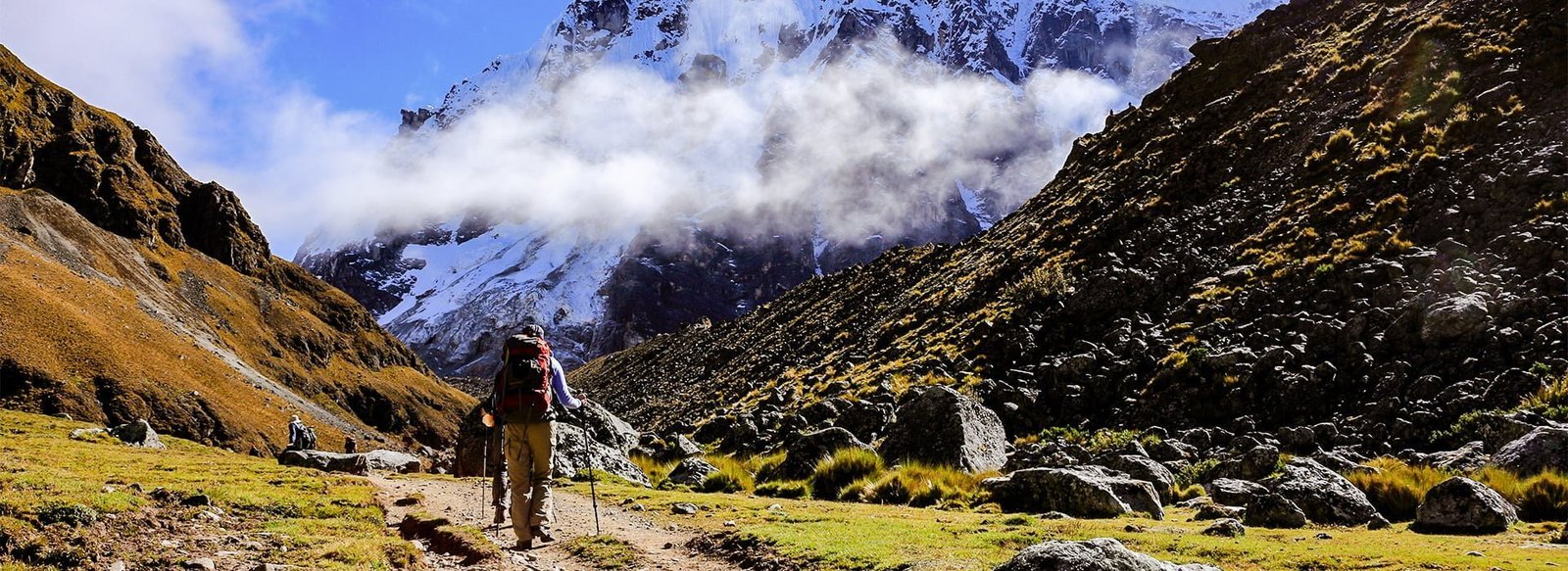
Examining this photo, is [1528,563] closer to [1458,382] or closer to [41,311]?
[1458,382]

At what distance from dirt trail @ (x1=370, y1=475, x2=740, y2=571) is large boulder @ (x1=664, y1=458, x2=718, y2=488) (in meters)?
2.87

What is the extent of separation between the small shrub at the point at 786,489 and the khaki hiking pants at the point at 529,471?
18.7 feet

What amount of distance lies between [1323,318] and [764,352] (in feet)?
112

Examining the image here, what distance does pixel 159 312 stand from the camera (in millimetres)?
77812

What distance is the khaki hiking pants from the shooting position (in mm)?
10109

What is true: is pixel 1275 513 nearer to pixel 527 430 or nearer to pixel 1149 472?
pixel 1149 472

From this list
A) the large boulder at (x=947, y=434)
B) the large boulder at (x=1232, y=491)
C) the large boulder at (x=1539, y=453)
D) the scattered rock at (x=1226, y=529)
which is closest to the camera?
the scattered rock at (x=1226, y=529)

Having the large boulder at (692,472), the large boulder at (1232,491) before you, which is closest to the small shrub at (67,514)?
the large boulder at (692,472)

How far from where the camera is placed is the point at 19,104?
94875 mm

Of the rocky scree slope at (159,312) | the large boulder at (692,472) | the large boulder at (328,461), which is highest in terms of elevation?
the rocky scree slope at (159,312)

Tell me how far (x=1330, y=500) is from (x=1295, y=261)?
13.2m

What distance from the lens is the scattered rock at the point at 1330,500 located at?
8.73m

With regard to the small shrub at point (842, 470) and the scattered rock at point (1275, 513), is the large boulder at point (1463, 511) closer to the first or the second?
the scattered rock at point (1275, 513)

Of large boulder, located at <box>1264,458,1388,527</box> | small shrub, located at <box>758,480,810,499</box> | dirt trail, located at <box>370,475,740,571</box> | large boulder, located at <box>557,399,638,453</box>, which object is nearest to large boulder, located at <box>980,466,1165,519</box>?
large boulder, located at <box>1264,458,1388,527</box>
